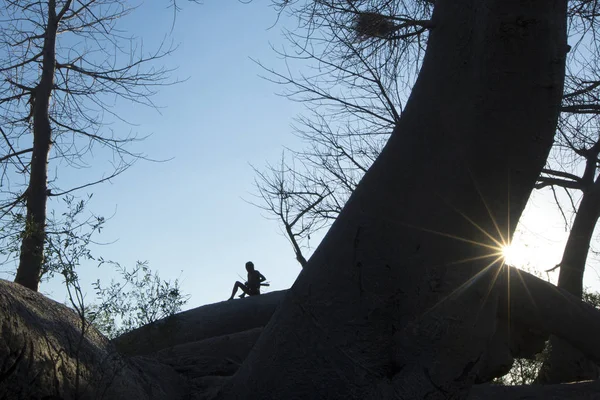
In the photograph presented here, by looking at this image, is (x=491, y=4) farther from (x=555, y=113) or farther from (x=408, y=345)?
(x=408, y=345)

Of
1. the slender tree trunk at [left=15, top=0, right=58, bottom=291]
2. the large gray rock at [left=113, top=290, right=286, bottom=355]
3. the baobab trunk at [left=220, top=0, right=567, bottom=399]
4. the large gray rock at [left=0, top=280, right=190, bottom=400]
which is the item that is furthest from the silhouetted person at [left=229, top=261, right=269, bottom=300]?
the baobab trunk at [left=220, top=0, right=567, bottom=399]

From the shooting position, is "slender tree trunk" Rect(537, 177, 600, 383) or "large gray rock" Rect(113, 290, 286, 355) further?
"slender tree trunk" Rect(537, 177, 600, 383)

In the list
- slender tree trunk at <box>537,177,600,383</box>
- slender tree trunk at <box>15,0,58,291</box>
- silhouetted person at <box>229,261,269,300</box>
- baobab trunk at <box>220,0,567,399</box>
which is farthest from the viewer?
silhouetted person at <box>229,261,269,300</box>

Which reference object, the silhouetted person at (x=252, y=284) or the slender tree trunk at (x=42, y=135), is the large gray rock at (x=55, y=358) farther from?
the silhouetted person at (x=252, y=284)

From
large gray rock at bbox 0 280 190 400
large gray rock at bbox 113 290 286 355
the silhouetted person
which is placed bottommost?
large gray rock at bbox 0 280 190 400

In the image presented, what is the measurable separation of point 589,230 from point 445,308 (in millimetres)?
5845

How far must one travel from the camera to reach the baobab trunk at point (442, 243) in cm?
350

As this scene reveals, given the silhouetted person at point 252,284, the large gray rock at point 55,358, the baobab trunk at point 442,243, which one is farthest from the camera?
the silhouetted person at point 252,284

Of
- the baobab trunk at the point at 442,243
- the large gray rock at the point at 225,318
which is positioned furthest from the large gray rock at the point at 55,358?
the large gray rock at the point at 225,318

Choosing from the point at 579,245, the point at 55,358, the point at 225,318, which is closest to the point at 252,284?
the point at 225,318

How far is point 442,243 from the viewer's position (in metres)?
3.59

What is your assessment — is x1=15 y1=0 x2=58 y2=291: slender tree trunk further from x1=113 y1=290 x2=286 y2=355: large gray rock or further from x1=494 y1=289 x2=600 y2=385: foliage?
x1=494 y1=289 x2=600 y2=385: foliage

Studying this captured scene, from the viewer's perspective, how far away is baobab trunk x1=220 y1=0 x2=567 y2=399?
3504 mm

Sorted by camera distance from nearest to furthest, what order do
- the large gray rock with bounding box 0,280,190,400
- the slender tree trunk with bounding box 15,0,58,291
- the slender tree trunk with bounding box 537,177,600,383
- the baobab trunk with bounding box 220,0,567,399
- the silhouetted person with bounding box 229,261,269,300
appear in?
1. the large gray rock with bounding box 0,280,190,400
2. the baobab trunk with bounding box 220,0,567,399
3. the slender tree trunk with bounding box 15,0,58,291
4. the slender tree trunk with bounding box 537,177,600,383
5. the silhouetted person with bounding box 229,261,269,300
